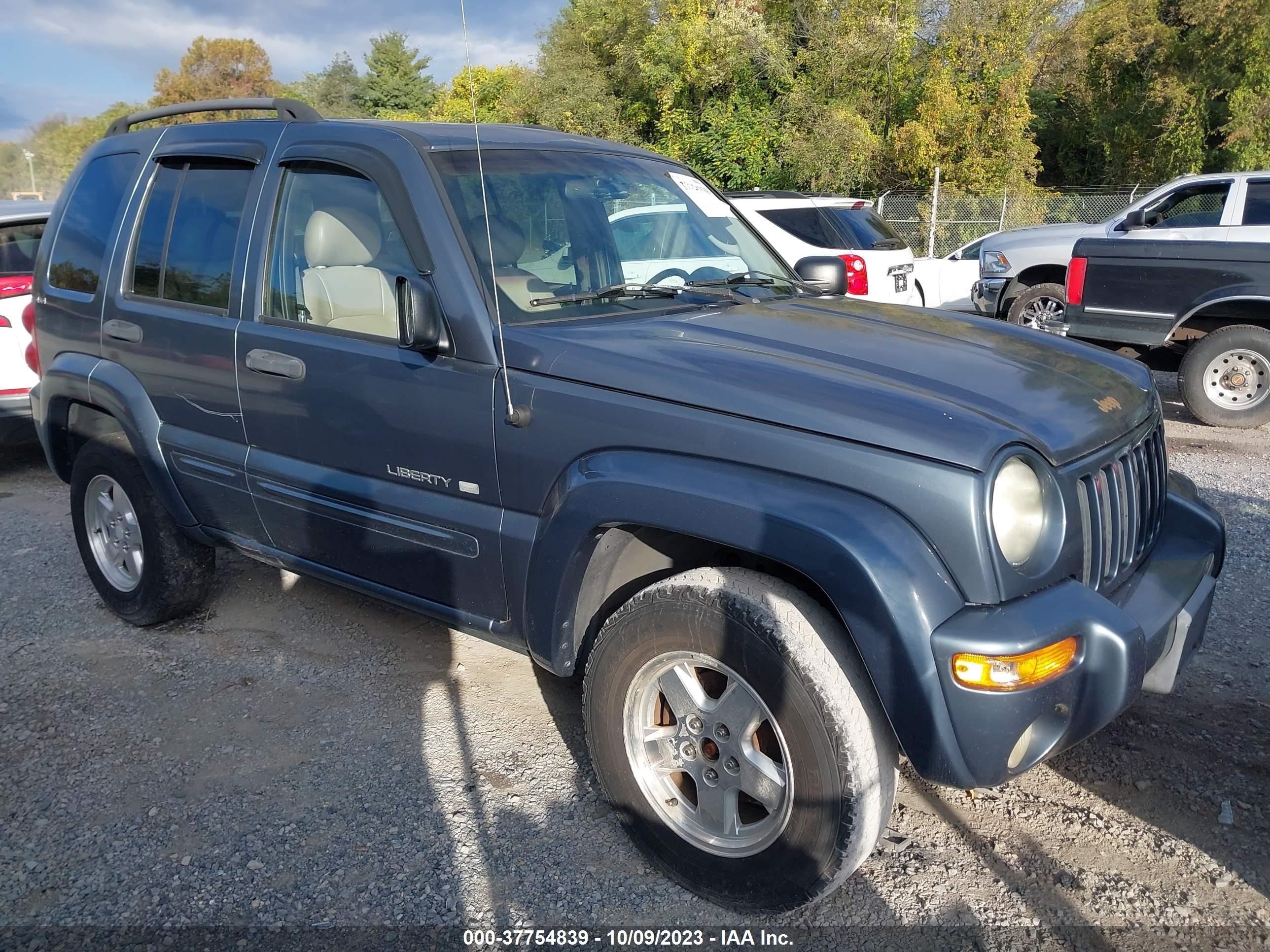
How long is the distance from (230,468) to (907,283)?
290 inches

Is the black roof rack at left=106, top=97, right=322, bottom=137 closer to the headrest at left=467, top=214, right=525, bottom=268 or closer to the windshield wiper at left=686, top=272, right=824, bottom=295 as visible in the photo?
the headrest at left=467, top=214, right=525, bottom=268

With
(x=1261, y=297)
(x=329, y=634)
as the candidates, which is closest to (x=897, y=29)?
(x=1261, y=297)

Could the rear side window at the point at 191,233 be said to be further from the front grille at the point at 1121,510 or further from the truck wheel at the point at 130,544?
the front grille at the point at 1121,510

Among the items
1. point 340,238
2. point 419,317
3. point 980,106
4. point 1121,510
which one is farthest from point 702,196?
point 980,106

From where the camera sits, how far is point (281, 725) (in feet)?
12.0

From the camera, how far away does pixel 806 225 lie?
31.3 feet

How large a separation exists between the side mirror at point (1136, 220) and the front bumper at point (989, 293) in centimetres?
118

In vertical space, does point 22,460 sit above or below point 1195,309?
below

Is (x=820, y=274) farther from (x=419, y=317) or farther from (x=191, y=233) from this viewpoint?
(x=191, y=233)

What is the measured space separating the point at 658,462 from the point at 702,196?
1877 millimetres

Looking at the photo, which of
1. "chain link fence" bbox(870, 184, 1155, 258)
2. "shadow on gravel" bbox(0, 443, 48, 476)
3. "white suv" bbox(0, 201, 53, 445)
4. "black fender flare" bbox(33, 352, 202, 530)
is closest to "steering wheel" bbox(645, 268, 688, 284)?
"black fender flare" bbox(33, 352, 202, 530)

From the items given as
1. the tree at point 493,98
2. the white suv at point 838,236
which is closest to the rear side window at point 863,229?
the white suv at point 838,236

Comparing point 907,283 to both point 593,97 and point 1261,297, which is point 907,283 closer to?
point 1261,297

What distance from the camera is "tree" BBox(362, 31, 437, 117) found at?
49.5 metres
